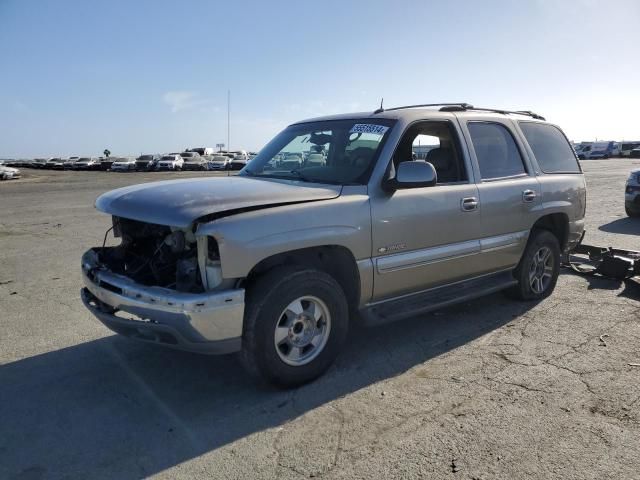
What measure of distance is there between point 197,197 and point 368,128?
5.46 ft

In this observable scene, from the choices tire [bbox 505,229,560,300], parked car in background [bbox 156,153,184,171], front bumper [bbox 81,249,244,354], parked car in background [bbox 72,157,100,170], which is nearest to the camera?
front bumper [bbox 81,249,244,354]

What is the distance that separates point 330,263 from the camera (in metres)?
3.87

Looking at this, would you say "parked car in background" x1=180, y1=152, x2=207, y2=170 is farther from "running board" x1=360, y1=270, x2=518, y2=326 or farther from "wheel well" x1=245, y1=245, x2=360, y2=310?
"wheel well" x1=245, y1=245, x2=360, y2=310

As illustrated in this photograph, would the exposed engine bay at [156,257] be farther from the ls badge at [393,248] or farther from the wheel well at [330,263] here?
the ls badge at [393,248]

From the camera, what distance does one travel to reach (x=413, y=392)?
3561 millimetres

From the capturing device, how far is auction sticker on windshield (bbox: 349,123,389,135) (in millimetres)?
4237

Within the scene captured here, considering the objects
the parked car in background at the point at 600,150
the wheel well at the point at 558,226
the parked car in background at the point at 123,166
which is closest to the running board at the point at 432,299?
the wheel well at the point at 558,226

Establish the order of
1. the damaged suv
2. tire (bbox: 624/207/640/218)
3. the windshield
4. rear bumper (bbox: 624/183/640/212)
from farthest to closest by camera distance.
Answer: tire (bbox: 624/207/640/218) → rear bumper (bbox: 624/183/640/212) → the windshield → the damaged suv

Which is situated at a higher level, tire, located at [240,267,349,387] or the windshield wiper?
the windshield wiper

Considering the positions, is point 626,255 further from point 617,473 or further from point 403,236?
point 617,473

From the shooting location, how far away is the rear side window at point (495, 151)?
488cm

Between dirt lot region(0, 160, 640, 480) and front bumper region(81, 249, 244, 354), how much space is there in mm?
474

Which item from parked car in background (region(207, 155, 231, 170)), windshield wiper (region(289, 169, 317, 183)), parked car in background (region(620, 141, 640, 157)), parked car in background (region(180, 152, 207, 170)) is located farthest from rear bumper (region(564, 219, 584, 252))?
parked car in background (region(620, 141, 640, 157))

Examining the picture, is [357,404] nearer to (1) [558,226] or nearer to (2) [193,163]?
(1) [558,226]
